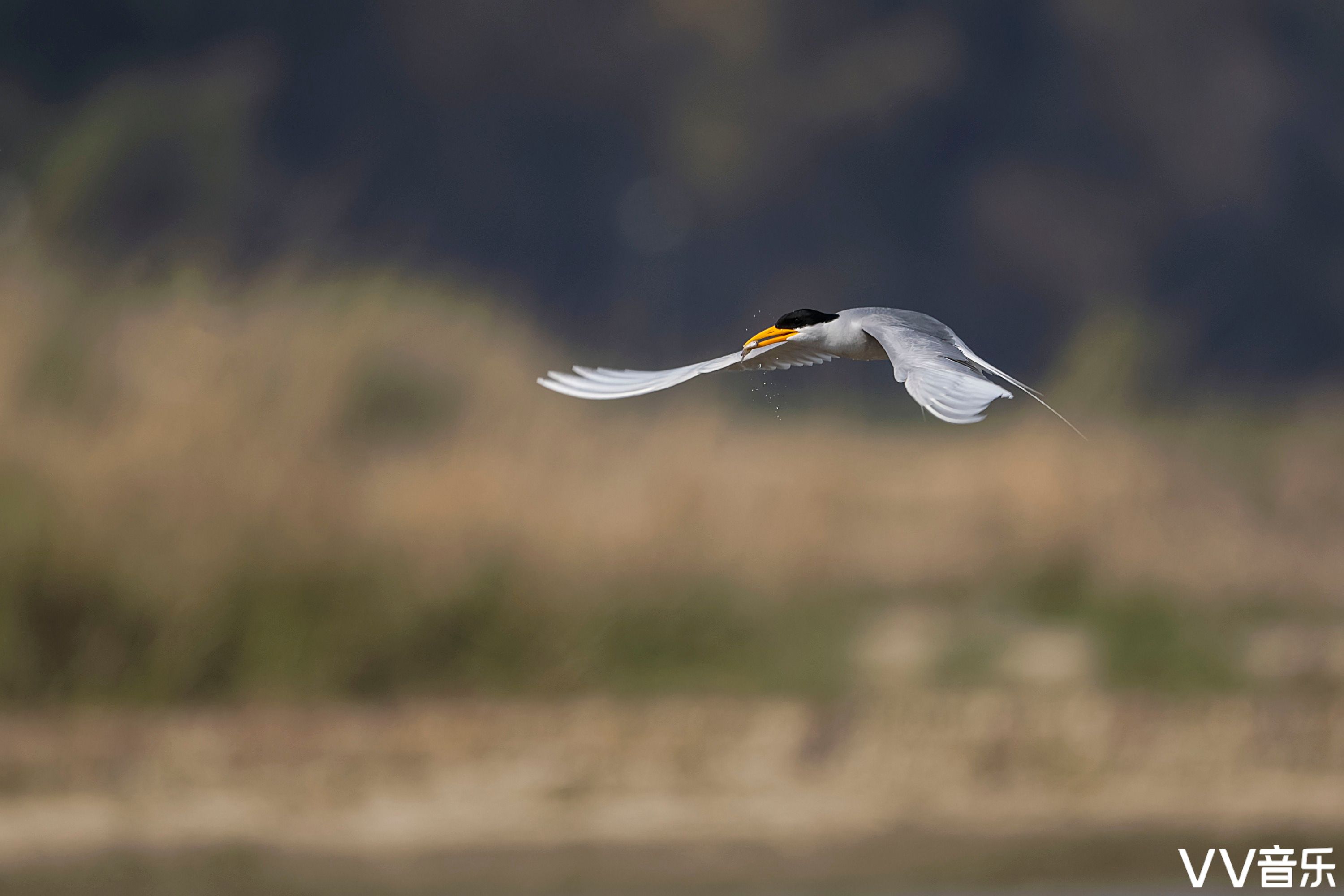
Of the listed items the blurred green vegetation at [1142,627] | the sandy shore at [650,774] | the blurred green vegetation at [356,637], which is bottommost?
the sandy shore at [650,774]

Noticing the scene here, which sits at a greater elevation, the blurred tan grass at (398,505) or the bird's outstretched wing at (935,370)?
the blurred tan grass at (398,505)

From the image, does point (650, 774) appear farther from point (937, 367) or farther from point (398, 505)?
point (937, 367)

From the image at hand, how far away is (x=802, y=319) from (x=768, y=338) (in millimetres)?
19

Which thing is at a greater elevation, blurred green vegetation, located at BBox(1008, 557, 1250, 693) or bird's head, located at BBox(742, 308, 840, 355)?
blurred green vegetation, located at BBox(1008, 557, 1250, 693)

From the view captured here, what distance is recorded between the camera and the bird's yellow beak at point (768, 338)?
1.50 feet

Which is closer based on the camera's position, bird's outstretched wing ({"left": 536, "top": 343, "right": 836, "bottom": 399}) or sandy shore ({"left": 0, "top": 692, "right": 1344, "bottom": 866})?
bird's outstretched wing ({"left": 536, "top": 343, "right": 836, "bottom": 399})

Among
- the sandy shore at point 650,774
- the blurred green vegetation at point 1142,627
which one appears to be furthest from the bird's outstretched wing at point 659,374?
the blurred green vegetation at point 1142,627

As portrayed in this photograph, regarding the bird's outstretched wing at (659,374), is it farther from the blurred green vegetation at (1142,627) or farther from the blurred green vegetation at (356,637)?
the blurred green vegetation at (1142,627)

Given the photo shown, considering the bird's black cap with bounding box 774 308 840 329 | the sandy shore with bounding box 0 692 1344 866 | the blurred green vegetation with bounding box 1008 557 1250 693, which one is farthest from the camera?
the blurred green vegetation with bounding box 1008 557 1250 693

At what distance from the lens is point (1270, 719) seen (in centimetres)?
313

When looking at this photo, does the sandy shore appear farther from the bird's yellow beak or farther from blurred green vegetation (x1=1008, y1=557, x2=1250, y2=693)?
the bird's yellow beak

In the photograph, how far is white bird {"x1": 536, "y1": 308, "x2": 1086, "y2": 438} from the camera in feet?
1.33

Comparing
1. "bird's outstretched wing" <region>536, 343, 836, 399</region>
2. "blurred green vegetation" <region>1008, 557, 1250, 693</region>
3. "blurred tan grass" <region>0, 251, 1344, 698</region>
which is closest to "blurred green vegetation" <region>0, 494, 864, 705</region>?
"blurred tan grass" <region>0, 251, 1344, 698</region>

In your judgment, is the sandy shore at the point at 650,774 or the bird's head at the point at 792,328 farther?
the sandy shore at the point at 650,774
